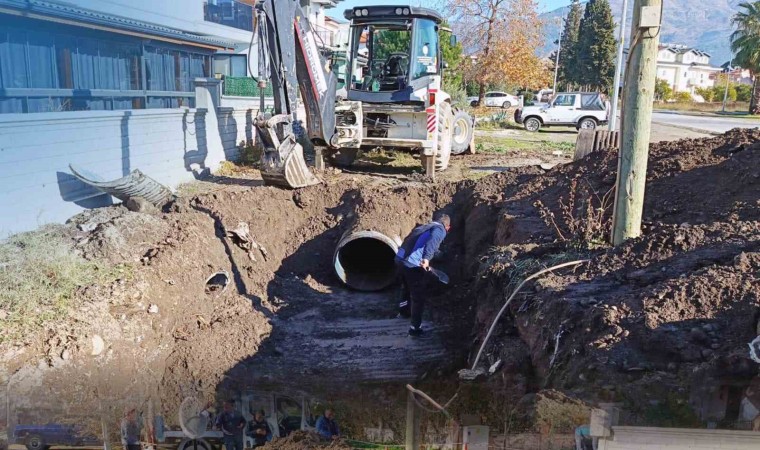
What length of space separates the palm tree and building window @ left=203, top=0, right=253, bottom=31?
35097mm

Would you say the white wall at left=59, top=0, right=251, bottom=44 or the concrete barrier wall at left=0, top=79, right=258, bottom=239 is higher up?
the white wall at left=59, top=0, right=251, bottom=44

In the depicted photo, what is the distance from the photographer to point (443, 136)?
40.4 ft

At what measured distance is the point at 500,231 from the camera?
8125mm

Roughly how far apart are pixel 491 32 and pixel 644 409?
1259 inches

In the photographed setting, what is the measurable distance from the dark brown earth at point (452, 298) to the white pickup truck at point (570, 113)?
15.4 meters

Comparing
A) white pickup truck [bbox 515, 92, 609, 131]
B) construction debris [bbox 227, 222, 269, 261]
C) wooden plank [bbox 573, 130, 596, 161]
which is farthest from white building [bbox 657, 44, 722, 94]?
construction debris [bbox 227, 222, 269, 261]

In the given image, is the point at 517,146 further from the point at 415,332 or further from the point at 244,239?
the point at 415,332

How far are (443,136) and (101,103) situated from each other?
763 centimetres

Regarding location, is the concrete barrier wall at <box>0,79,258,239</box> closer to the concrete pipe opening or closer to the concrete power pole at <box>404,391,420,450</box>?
the concrete pipe opening

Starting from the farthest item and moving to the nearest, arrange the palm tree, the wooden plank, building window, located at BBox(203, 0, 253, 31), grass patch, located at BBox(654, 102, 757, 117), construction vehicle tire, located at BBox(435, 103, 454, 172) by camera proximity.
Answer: grass patch, located at BBox(654, 102, 757, 117) → the palm tree → building window, located at BBox(203, 0, 253, 31) → construction vehicle tire, located at BBox(435, 103, 454, 172) → the wooden plank

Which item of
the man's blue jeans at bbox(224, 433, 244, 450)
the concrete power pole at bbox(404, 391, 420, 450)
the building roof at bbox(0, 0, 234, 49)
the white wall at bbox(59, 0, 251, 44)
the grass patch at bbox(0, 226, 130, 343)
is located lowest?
the man's blue jeans at bbox(224, 433, 244, 450)

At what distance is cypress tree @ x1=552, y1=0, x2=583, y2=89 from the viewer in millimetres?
54950

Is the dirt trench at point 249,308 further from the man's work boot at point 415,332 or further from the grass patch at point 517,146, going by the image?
the grass patch at point 517,146

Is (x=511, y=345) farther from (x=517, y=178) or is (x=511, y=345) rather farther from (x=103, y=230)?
(x=517, y=178)
